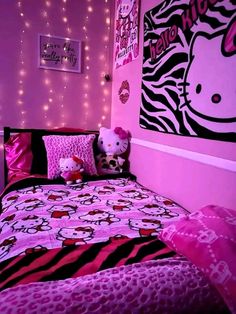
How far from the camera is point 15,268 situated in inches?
35.4

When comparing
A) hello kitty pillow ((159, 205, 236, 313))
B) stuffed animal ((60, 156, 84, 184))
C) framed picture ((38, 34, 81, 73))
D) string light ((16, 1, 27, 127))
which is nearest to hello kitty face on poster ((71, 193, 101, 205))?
stuffed animal ((60, 156, 84, 184))

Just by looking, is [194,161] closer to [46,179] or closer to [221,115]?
[221,115]

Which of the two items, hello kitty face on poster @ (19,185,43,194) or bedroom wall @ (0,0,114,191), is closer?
hello kitty face on poster @ (19,185,43,194)

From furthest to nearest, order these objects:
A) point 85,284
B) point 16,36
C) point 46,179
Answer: point 16,36 → point 46,179 → point 85,284

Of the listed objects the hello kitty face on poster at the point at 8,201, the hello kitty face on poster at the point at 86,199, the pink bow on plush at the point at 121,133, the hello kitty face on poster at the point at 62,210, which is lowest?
the hello kitty face on poster at the point at 8,201

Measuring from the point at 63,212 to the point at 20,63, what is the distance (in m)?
1.77

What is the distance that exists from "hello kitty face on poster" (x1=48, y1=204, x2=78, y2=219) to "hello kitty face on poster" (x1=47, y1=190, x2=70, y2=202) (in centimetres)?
13

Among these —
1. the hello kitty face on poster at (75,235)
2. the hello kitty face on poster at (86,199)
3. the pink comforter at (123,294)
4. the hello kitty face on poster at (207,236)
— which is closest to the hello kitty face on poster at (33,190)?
the hello kitty face on poster at (86,199)

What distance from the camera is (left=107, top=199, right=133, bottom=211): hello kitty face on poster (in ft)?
5.08

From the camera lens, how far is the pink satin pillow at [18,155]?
2.31 m

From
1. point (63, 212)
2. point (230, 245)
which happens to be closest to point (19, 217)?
point (63, 212)

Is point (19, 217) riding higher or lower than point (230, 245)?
lower

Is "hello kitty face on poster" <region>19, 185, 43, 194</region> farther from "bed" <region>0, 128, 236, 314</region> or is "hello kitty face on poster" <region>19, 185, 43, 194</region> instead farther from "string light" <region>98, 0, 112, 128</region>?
"string light" <region>98, 0, 112, 128</region>

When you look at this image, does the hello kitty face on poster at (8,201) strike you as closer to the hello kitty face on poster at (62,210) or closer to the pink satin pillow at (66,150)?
the hello kitty face on poster at (62,210)
